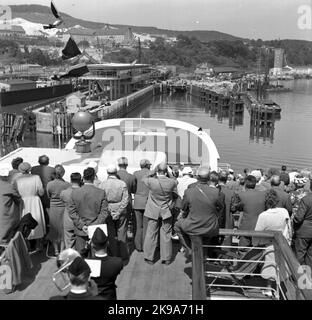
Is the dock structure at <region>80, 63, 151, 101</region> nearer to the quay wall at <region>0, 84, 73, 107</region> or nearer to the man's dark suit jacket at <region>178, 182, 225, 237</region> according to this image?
the quay wall at <region>0, 84, 73, 107</region>

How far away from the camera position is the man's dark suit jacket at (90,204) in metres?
5.48

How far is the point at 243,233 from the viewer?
4883 mm

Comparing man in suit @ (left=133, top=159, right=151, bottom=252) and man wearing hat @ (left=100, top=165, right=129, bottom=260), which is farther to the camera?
man in suit @ (left=133, top=159, right=151, bottom=252)

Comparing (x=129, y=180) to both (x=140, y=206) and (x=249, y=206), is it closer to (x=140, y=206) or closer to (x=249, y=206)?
(x=140, y=206)

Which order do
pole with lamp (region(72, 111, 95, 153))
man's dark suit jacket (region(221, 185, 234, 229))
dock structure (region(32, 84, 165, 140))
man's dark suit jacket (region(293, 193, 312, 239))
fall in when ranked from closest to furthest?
1. man's dark suit jacket (region(293, 193, 312, 239))
2. man's dark suit jacket (region(221, 185, 234, 229))
3. pole with lamp (region(72, 111, 95, 153))
4. dock structure (region(32, 84, 165, 140))

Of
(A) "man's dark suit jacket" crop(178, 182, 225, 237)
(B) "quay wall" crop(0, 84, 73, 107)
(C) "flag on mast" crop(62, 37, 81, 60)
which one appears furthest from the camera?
(B) "quay wall" crop(0, 84, 73, 107)

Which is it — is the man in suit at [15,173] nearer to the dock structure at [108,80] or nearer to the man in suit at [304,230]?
the man in suit at [304,230]

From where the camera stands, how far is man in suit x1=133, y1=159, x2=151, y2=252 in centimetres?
662

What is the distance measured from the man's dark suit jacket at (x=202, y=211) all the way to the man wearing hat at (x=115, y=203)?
1080 mm

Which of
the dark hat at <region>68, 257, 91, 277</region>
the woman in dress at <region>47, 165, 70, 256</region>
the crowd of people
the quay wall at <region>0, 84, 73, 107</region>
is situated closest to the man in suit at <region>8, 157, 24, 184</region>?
the crowd of people

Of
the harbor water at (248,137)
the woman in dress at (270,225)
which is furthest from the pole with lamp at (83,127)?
the harbor water at (248,137)

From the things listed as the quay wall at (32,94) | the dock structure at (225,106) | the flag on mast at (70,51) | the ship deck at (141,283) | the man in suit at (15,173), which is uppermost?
the flag on mast at (70,51)
